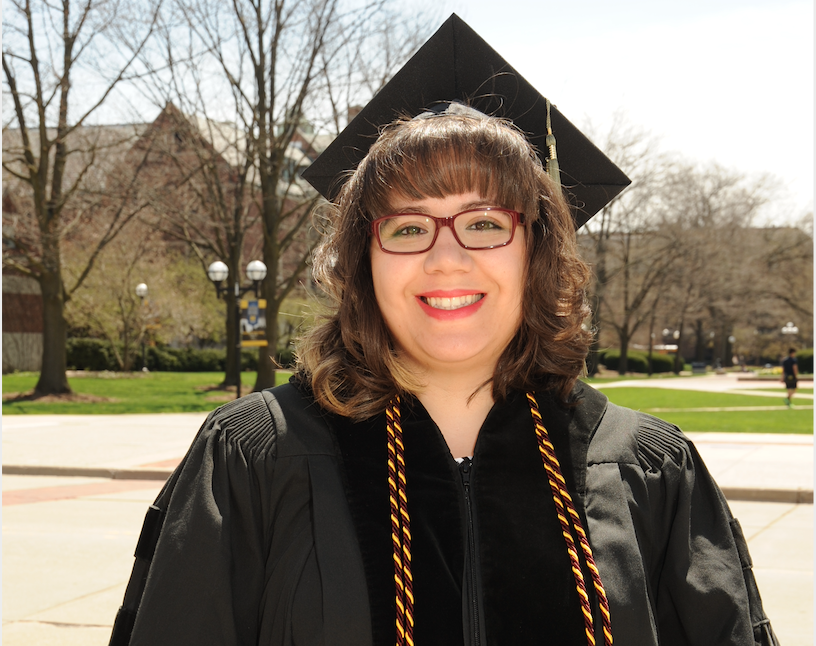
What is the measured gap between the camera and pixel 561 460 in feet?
5.66

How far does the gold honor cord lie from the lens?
1.54m

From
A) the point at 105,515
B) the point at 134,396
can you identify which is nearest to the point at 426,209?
the point at 105,515

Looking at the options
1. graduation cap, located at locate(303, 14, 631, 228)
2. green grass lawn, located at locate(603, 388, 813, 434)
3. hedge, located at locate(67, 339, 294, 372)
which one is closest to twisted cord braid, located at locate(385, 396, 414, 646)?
A: graduation cap, located at locate(303, 14, 631, 228)

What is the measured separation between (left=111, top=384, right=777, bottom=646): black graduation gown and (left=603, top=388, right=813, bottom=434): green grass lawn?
31.4 ft

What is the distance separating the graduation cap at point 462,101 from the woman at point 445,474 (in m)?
0.17

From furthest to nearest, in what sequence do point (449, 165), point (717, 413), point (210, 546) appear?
1. point (717, 413)
2. point (449, 165)
3. point (210, 546)

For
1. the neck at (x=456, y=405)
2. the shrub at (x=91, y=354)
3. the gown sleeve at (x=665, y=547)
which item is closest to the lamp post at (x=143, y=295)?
the shrub at (x=91, y=354)

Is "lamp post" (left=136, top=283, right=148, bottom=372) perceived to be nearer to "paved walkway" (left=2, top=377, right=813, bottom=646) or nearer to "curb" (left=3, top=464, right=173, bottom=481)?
"paved walkway" (left=2, top=377, right=813, bottom=646)

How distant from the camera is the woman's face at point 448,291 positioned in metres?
1.73

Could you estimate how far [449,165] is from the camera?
1716 millimetres

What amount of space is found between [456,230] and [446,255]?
7 cm

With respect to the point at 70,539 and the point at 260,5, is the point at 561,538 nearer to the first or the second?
the point at 70,539

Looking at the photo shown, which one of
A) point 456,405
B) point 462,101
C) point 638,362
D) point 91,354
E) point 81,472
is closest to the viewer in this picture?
point 456,405

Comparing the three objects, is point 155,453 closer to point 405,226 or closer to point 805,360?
point 405,226
